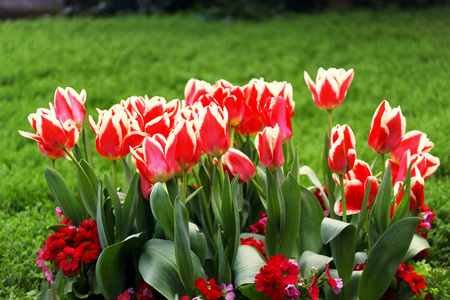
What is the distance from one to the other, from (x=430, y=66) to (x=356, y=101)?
156cm

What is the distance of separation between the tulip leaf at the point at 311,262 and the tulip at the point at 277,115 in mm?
383

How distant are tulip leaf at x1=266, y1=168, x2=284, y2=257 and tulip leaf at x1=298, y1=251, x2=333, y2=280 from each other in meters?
0.09

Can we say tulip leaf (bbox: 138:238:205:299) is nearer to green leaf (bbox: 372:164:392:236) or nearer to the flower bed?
the flower bed

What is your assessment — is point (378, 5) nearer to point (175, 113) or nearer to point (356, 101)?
point (356, 101)

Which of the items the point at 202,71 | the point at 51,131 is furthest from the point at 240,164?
the point at 202,71

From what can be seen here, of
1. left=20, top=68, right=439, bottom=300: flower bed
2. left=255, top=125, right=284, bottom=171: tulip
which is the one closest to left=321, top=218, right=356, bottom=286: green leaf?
left=20, top=68, right=439, bottom=300: flower bed

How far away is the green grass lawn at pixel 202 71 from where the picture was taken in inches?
119

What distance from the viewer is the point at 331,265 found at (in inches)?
73.9

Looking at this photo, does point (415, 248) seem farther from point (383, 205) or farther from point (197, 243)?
point (197, 243)

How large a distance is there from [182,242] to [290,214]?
39cm

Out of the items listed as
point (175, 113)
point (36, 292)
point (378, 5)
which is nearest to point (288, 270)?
point (175, 113)

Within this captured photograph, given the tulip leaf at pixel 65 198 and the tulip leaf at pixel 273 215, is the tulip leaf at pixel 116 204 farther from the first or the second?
the tulip leaf at pixel 273 215

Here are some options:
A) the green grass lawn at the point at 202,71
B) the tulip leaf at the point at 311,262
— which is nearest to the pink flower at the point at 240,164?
the tulip leaf at the point at 311,262

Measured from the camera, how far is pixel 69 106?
5.93 feet
